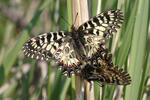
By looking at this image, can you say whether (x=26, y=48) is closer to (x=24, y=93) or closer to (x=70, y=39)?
(x=70, y=39)

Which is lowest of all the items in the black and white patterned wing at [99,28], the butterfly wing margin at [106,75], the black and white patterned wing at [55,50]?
the butterfly wing margin at [106,75]

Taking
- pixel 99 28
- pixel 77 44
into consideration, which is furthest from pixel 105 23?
pixel 77 44

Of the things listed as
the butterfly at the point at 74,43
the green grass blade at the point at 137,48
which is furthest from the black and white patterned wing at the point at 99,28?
the green grass blade at the point at 137,48

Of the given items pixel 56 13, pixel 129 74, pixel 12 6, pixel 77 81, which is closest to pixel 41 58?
pixel 77 81

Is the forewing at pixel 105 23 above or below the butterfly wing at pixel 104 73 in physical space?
above

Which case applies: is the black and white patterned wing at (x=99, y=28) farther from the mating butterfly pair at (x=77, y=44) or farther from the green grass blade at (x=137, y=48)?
the green grass blade at (x=137, y=48)

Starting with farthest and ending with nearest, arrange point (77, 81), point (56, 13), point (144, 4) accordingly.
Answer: point (56, 13)
point (77, 81)
point (144, 4)

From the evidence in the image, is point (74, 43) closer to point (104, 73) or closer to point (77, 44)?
point (77, 44)

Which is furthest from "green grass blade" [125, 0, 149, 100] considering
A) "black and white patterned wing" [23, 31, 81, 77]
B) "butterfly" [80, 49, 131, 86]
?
"black and white patterned wing" [23, 31, 81, 77]
